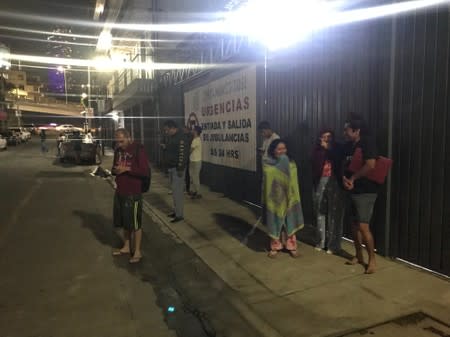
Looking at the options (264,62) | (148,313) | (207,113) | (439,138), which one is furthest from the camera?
(207,113)

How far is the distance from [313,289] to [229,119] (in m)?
6.27

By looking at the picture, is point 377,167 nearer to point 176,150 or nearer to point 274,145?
point 274,145

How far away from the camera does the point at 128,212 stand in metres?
5.50

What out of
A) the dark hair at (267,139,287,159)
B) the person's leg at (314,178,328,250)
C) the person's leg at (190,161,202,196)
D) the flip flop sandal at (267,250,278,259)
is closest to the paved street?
the flip flop sandal at (267,250,278,259)

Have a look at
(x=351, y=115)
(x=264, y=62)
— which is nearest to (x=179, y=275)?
(x=351, y=115)

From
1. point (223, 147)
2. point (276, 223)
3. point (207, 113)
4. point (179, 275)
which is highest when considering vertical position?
point (207, 113)

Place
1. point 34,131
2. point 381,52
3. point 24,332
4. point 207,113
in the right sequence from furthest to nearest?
point 34,131 → point 207,113 → point 381,52 → point 24,332

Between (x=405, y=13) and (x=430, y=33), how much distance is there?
0.47m

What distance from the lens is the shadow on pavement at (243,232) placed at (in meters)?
6.04

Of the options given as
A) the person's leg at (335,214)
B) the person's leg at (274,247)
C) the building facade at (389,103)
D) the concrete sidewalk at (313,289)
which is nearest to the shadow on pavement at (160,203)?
the building facade at (389,103)

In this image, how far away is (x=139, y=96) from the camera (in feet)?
64.7

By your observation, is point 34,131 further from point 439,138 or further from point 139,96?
point 439,138

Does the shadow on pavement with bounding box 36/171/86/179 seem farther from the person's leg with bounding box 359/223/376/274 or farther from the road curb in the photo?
the person's leg with bounding box 359/223/376/274

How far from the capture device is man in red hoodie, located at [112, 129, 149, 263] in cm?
546
